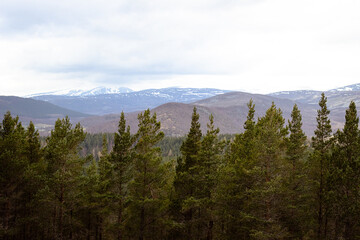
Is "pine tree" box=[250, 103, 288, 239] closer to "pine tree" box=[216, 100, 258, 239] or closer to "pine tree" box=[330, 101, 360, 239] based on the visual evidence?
"pine tree" box=[216, 100, 258, 239]

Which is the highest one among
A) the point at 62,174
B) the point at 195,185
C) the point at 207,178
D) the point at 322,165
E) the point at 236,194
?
the point at 322,165

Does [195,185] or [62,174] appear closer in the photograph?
[62,174]

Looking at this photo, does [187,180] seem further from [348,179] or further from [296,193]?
[348,179]

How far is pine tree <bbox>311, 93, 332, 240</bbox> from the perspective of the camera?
78.4 feet

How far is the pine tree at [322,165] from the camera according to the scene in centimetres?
2391

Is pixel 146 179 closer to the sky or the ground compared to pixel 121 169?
closer to the ground

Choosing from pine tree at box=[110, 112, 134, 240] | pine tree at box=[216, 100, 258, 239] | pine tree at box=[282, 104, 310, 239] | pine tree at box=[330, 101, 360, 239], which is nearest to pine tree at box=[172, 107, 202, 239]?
pine tree at box=[216, 100, 258, 239]

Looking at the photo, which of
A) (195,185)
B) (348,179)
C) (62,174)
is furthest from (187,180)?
(348,179)

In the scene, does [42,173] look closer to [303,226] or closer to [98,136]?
[303,226]

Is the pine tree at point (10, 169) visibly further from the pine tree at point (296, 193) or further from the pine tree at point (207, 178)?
the pine tree at point (296, 193)

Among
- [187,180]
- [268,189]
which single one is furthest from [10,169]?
[268,189]

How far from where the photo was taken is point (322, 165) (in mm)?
25422

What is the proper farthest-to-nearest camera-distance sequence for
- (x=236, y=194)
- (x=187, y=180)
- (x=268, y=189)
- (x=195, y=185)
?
(x=187, y=180)
(x=195, y=185)
(x=236, y=194)
(x=268, y=189)

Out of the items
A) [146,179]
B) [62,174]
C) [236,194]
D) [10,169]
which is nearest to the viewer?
[62,174]
